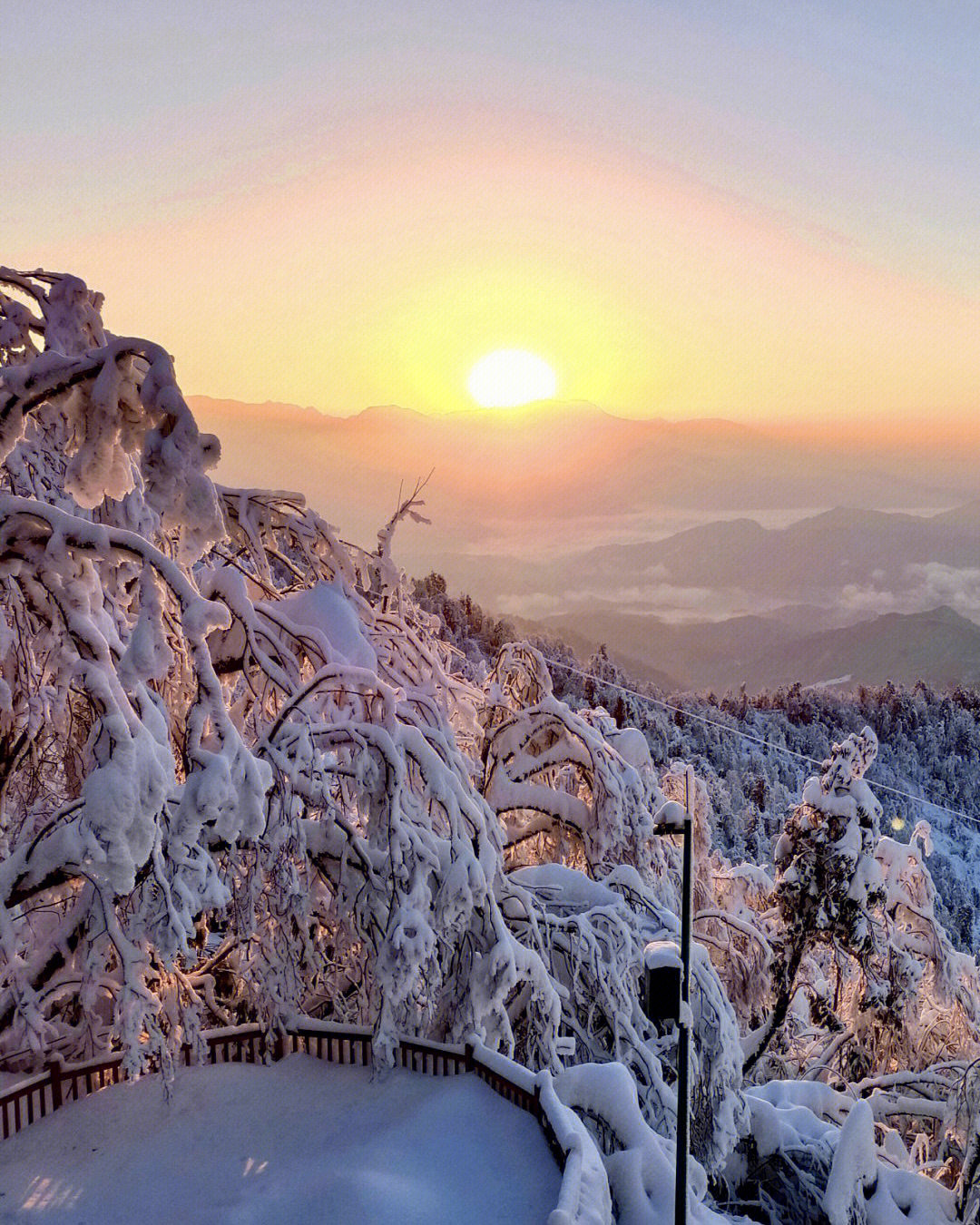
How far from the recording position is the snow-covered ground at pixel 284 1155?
698cm

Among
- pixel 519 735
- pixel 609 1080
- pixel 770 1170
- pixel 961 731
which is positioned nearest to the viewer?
pixel 609 1080

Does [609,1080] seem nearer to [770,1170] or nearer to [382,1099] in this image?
[382,1099]

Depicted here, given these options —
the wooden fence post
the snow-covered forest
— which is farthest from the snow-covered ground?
the snow-covered forest

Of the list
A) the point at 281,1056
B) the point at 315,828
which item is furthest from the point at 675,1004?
the point at 281,1056

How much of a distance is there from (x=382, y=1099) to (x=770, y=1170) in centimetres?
610

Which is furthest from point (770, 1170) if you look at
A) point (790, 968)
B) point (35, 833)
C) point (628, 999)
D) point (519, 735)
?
point (35, 833)

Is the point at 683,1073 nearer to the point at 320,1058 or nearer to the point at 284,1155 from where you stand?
the point at 284,1155

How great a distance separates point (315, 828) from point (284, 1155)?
2380 millimetres

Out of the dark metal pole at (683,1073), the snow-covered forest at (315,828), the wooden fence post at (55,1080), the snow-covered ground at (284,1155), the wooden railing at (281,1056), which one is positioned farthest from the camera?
the wooden fence post at (55,1080)

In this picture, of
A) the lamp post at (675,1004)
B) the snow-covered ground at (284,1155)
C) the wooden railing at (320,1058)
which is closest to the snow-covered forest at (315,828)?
the wooden railing at (320,1058)

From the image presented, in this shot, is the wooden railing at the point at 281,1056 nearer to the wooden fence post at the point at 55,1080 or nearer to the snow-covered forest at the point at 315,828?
the wooden fence post at the point at 55,1080

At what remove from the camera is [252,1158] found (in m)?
7.70

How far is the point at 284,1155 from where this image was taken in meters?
7.75

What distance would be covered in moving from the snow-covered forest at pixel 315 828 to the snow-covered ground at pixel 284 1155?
541 millimetres
